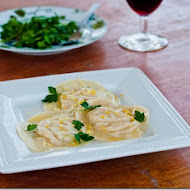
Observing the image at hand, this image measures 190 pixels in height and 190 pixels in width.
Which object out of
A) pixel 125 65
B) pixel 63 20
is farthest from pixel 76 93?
pixel 63 20

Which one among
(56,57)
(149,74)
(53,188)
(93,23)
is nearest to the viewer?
(53,188)

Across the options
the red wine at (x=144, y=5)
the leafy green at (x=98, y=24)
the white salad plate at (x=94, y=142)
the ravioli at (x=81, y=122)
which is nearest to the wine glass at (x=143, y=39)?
the red wine at (x=144, y=5)

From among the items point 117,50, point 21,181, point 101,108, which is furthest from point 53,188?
point 117,50

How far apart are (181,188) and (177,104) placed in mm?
516

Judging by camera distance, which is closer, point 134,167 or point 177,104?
point 134,167

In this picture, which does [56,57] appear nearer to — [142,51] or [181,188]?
[142,51]

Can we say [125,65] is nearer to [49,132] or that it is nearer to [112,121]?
[112,121]

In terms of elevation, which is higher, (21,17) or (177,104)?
(21,17)

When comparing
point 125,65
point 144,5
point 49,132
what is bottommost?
point 125,65

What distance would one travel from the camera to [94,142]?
1.15 meters

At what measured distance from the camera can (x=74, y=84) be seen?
1.49 m

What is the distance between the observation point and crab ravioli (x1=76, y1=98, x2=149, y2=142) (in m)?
1.18

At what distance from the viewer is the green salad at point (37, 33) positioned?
1814 millimetres

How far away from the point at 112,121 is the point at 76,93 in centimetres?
25
